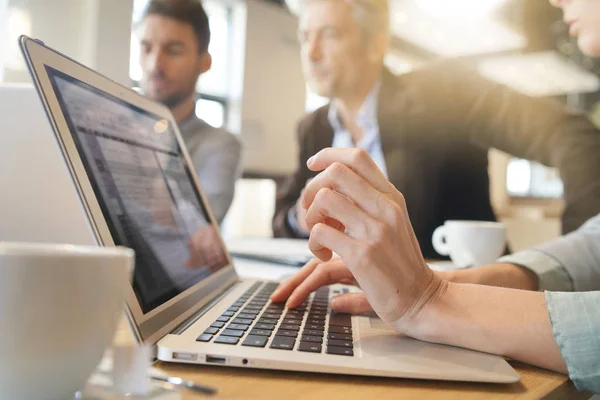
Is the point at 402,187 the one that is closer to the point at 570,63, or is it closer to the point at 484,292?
the point at 570,63

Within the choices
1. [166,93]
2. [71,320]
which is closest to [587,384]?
[71,320]

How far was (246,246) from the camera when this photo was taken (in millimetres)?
1204

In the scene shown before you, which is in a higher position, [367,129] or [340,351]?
[367,129]

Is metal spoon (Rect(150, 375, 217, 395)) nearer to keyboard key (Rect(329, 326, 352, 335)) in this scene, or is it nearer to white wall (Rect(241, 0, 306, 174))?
keyboard key (Rect(329, 326, 352, 335))

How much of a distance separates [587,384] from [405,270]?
0.17 meters

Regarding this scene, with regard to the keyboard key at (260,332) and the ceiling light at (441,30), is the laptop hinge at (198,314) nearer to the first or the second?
the keyboard key at (260,332)

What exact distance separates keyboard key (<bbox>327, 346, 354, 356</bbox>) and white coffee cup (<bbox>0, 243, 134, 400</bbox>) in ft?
0.59

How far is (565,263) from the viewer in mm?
720

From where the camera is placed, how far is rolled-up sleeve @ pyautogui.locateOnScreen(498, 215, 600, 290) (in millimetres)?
698

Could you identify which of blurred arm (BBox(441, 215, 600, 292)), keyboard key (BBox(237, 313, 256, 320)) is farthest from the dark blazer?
keyboard key (BBox(237, 313, 256, 320))

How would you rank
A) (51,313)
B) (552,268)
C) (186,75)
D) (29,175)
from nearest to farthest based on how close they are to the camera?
(51,313) < (29,175) < (552,268) < (186,75)

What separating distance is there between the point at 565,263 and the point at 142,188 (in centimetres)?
59

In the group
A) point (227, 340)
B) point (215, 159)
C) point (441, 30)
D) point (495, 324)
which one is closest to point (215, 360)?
point (227, 340)

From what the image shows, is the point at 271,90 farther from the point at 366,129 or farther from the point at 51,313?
the point at 51,313
